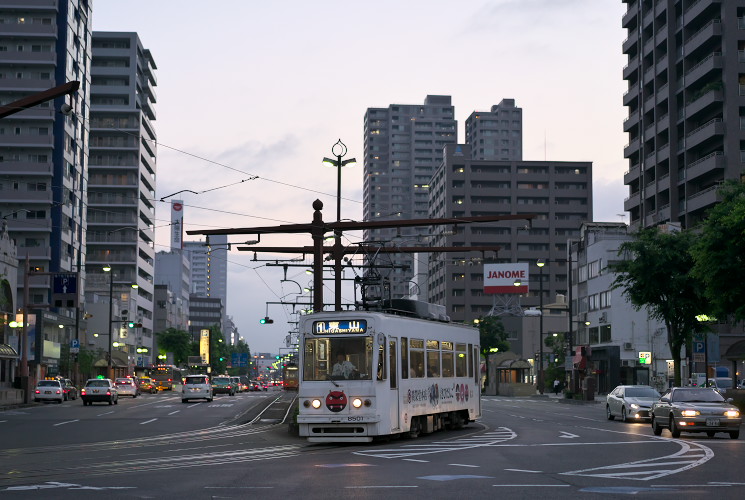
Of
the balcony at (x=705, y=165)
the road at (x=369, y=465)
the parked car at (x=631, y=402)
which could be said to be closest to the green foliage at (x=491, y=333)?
the balcony at (x=705, y=165)

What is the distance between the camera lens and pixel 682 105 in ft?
292

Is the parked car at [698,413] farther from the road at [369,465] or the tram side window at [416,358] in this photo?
the tram side window at [416,358]

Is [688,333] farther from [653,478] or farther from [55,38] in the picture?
[55,38]

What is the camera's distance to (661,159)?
90812 millimetres

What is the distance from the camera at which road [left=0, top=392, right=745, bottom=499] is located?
14.2m

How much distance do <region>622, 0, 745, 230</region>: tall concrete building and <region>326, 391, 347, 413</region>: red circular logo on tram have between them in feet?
178

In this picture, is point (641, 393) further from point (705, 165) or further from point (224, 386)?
point (224, 386)

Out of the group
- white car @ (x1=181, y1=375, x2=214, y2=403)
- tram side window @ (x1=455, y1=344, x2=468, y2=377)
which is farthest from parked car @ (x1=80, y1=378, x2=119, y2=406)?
tram side window @ (x1=455, y1=344, x2=468, y2=377)

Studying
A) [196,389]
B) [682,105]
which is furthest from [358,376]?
[682,105]

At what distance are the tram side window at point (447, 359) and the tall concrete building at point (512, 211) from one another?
129956mm

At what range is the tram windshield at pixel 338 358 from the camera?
79.2ft

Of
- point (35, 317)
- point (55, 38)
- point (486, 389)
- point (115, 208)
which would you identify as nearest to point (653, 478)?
point (35, 317)

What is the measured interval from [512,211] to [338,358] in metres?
141

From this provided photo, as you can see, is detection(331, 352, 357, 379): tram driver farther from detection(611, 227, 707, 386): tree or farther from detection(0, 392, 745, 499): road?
detection(611, 227, 707, 386): tree
